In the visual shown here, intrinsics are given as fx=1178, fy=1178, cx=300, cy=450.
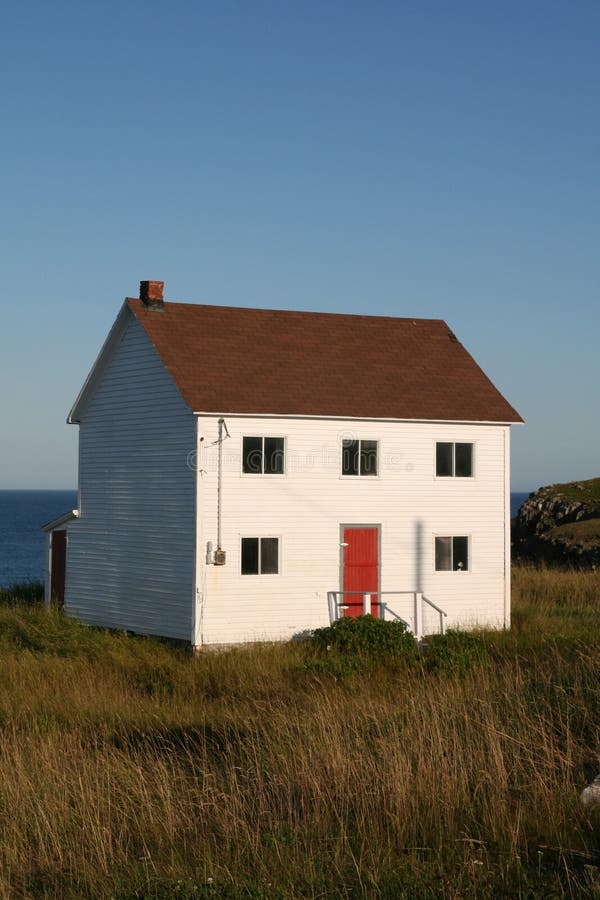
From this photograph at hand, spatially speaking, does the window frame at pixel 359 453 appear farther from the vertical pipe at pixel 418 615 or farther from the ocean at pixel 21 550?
the ocean at pixel 21 550

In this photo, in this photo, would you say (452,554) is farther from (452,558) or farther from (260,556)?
(260,556)

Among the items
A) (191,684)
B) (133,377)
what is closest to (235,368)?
(133,377)

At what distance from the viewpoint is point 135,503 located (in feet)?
82.9

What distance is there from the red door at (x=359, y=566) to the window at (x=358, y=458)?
4.04 ft

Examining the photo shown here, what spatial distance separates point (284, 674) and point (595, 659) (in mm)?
6057

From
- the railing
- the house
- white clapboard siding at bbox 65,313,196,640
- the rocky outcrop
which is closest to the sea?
white clapboard siding at bbox 65,313,196,640

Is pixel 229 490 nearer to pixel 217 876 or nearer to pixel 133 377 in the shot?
pixel 133 377

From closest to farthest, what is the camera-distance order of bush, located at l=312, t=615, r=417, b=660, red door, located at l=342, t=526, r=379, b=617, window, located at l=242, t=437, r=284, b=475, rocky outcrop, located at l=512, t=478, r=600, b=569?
bush, located at l=312, t=615, r=417, b=660 < window, located at l=242, t=437, r=284, b=475 < red door, located at l=342, t=526, r=379, b=617 < rocky outcrop, located at l=512, t=478, r=600, b=569

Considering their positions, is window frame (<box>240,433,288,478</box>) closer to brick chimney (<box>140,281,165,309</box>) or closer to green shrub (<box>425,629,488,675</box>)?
brick chimney (<box>140,281,165,309</box>)

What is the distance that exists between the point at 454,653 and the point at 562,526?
31.1 metres

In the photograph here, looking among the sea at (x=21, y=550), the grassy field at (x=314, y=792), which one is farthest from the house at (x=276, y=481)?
the sea at (x=21, y=550)

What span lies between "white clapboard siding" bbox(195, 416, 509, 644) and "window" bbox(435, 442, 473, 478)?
164mm

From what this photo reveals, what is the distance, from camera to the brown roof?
80.2 ft

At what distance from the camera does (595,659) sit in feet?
45.9
